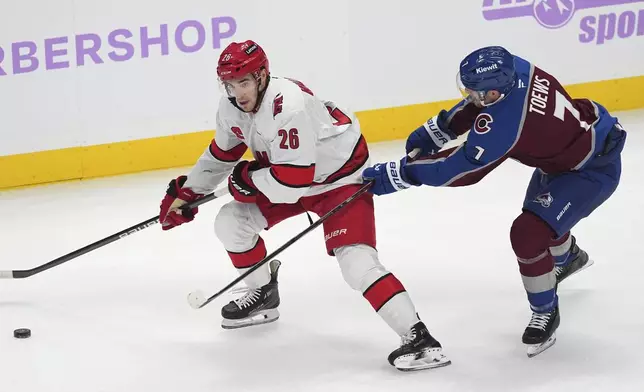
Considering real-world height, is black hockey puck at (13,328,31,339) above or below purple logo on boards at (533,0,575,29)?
below

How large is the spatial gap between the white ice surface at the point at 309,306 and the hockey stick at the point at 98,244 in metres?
0.07

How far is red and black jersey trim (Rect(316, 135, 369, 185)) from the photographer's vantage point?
3840 mm

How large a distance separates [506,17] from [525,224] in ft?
10.3

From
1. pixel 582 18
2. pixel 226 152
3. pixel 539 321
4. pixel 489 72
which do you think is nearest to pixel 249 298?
pixel 226 152

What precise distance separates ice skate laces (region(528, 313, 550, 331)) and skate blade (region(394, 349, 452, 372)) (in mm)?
357

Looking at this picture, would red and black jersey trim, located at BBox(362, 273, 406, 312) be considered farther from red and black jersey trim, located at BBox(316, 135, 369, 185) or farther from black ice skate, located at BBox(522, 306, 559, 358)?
black ice skate, located at BBox(522, 306, 559, 358)

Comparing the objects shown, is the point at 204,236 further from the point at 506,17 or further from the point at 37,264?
the point at 506,17

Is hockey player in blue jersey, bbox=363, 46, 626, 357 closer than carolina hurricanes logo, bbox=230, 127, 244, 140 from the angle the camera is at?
Yes

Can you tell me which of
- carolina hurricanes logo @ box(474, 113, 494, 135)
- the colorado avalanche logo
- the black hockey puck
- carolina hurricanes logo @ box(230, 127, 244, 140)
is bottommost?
the black hockey puck

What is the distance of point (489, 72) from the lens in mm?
3543

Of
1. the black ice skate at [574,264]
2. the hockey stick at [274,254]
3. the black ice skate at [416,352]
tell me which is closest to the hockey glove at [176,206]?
the hockey stick at [274,254]

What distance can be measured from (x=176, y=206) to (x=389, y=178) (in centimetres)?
74

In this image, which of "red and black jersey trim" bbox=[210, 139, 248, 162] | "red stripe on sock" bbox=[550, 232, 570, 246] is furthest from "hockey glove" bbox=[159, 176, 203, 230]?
"red stripe on sock" bbox=[550, 232, 570, 246]

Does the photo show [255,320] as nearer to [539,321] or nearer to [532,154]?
[539,321]
